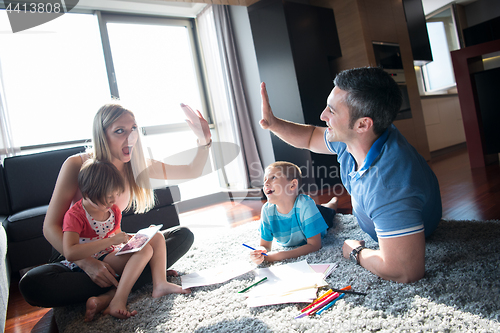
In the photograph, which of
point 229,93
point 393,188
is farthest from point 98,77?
point 393,188

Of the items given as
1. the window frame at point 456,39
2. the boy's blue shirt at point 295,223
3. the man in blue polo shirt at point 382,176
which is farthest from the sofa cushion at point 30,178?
the window frame at point 456,39

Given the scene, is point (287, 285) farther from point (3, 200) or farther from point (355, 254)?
point (3, 200)

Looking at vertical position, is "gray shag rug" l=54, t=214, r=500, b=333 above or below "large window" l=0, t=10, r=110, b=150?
below

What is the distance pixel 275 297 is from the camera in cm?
105

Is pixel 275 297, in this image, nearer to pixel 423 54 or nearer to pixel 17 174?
pixel 17 174

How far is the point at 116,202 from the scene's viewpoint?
145 centimetres

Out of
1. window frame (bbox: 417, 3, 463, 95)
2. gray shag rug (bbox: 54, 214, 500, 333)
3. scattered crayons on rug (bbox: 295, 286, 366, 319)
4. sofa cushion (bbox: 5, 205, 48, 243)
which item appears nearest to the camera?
gray shag rug (bbox: 54, 214, 500, 333)

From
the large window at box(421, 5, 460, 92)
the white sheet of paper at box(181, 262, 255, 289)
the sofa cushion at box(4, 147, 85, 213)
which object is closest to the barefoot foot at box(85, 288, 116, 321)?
the white sheet of paper at box(181, 262, 255, 289)

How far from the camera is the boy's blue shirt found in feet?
4.79

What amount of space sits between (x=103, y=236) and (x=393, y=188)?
110cm

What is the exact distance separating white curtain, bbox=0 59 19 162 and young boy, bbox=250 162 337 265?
2697 mm

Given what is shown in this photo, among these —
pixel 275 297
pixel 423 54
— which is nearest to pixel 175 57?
pixel 423 54

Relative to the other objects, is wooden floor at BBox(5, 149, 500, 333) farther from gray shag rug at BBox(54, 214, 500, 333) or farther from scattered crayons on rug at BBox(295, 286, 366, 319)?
scattered crayons on rug at BBox(295, 286, 366, 319)

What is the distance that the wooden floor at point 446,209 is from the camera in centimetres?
135
